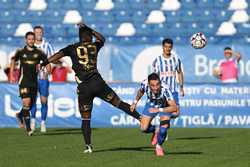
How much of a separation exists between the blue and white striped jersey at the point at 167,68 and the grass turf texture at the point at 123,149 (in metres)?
1.13

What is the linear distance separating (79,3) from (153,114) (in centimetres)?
1532

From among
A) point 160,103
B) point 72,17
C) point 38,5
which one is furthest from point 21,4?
point 160,103

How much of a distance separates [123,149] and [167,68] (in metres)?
2.97

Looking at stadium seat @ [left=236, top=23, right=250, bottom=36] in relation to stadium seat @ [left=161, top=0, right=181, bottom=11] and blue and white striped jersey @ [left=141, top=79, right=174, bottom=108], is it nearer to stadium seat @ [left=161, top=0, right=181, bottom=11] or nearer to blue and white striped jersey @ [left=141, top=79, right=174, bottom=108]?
stadium seat @ [left=161, top=0, right=181, bottom=11]

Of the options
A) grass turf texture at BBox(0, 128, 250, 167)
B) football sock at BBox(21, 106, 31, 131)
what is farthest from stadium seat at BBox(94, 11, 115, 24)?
football sock at BBox(21, 106, 31, 131)

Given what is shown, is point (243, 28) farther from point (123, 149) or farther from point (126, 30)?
point (123, 149)

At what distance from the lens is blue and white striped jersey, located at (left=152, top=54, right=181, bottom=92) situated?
1648cm

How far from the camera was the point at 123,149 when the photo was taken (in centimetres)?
1402

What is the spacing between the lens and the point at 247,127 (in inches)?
815

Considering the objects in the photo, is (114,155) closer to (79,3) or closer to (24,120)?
(24,120)

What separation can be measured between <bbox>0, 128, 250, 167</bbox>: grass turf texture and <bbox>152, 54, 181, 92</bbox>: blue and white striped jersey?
1128 mm

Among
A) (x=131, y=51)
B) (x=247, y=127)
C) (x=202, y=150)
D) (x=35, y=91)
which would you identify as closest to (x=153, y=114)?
(x=202, y=150)

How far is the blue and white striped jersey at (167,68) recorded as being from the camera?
54.1 ft

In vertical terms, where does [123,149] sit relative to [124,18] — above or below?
below
